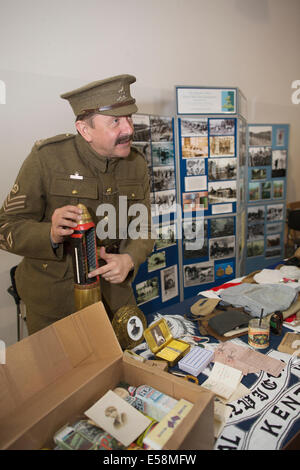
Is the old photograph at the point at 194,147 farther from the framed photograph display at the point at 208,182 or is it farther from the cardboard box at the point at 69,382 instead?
the cardboard box at the point at 69,382

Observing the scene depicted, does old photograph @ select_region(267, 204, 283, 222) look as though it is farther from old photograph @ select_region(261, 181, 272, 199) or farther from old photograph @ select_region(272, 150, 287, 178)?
old photograph @ select_region(272, 150, 287, 178)

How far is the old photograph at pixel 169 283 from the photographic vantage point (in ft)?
10.8

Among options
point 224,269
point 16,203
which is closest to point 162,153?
point 224,269

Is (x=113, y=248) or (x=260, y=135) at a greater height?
(x=260, y=135)

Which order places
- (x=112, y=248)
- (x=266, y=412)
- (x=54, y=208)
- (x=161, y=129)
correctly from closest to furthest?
(x=266, y=412)
(x=54, y=208)
(x=112, y=248)
(x=161, y=129)

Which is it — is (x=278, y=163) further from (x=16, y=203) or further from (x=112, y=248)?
(x=16, y=203)

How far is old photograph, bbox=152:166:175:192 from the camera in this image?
3.04 metres

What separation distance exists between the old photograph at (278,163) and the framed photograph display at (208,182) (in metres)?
1.15

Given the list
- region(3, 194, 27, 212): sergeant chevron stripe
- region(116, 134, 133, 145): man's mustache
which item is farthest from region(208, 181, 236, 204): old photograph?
region(3, 194, 27, 212): sergeant chevron stripe

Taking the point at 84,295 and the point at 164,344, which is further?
the point at 164,344

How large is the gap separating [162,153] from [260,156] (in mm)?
1862

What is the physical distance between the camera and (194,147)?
3.18 m

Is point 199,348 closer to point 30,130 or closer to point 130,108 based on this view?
point 130,108

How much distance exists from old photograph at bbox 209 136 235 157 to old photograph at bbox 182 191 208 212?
444 mm
